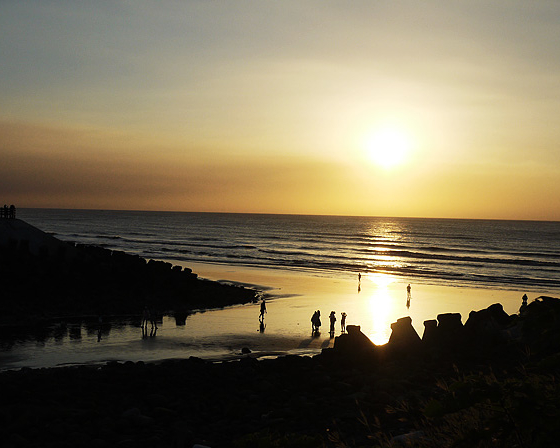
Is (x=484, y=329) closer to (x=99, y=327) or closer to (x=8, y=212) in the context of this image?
(x=99, y=327)

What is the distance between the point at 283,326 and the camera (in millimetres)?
30625

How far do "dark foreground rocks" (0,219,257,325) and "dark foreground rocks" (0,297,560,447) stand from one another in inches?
511

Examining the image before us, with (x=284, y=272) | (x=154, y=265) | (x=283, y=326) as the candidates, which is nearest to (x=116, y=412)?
(x=283, y=326)

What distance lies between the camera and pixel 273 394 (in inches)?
648

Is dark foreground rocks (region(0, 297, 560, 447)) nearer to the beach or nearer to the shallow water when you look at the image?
the beach

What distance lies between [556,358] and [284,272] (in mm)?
54559

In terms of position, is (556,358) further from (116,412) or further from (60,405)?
(60,405)

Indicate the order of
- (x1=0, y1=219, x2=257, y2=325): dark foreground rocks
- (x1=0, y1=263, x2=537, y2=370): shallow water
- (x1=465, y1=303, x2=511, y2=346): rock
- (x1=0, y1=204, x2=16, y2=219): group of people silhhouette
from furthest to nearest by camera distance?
(x1=0, y1=204, x2=16, y2=219): group of people silhhouette
(x1=0, y1=219, x2=257, y2=325): dark foreground rocks
(x1=0, y1=263, x2=537, y2=370): shallow water
(x1=465, y1=303, x2=511, y2=346): rock

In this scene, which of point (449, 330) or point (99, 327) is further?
point (99, 327)

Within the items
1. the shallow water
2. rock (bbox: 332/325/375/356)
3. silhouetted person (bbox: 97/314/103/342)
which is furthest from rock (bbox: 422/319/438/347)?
silhouetted person (bbox: 97/314/103/342)

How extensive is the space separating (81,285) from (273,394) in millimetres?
23026

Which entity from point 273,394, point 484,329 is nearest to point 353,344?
point 273,394

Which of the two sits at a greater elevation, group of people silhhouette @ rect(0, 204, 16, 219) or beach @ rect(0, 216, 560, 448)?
group of people silhhouette @ rect(0, 204, 16, 219)

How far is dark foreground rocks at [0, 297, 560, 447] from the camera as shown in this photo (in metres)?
12.5
